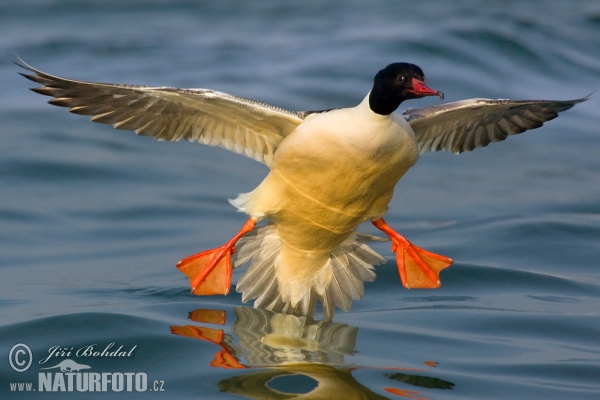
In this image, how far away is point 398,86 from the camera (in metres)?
6.17

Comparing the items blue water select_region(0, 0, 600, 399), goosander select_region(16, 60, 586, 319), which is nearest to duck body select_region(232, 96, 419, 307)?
goosander select_region(16, 60, 586, 319)

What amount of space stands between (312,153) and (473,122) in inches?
65.1

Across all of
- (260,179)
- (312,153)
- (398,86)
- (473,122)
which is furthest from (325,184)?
(260,179)

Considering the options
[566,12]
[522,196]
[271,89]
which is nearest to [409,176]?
[522,196]

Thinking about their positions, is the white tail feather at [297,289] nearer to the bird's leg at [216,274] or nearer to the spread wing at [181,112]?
the bird's leg at [216,274]

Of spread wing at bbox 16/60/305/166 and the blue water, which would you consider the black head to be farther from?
the blue water

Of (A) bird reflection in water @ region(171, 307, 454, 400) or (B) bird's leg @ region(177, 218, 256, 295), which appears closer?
(A) bird reflection in water @ region(171, 307, 454, 400)

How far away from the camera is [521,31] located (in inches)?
784

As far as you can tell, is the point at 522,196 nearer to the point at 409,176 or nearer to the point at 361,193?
the point at 409,176

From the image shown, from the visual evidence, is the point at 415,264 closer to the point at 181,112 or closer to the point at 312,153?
the point at 312,153

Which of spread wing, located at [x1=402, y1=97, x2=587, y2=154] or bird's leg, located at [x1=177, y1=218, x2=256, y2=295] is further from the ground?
spread wing, located at [x1=402, y1=97, x2=587, y2=154]

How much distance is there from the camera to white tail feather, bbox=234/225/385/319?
7.11m

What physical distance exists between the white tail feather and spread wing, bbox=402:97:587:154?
0.93 meters

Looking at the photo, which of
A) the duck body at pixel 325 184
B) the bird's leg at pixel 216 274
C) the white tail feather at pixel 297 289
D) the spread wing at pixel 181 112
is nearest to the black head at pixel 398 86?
the duck body at pixel 325 184
